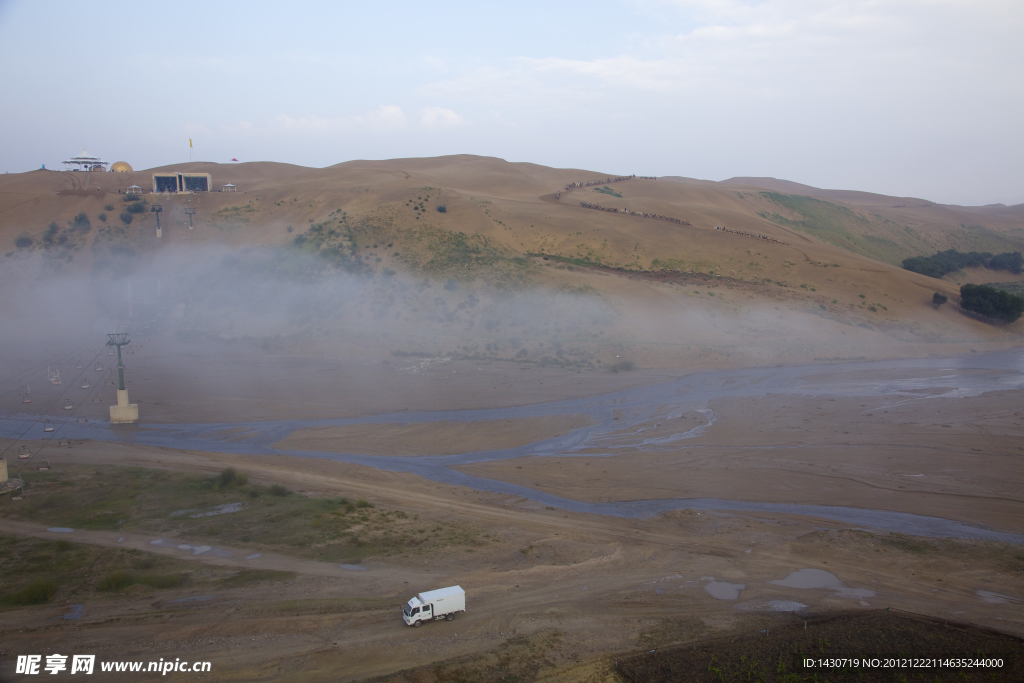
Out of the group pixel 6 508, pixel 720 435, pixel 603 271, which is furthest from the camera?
pixel 603 271

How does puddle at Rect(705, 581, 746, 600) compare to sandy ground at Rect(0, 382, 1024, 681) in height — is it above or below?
below

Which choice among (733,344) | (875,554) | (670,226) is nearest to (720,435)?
(875,554)

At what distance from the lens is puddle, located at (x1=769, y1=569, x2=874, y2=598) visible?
53.9 ft

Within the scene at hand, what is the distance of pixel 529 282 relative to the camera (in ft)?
171

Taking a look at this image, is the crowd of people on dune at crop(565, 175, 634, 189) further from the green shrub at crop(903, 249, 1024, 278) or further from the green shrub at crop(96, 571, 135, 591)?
the green shrub at crop(96, 571, 135, 591)

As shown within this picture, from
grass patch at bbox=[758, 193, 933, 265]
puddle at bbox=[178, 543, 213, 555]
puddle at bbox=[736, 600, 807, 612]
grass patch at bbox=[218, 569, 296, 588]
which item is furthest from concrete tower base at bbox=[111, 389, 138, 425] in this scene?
grass patch at bbox=[758, 193, 933, 265]

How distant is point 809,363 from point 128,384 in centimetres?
4332

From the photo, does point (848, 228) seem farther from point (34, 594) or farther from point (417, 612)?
point (34, 594)

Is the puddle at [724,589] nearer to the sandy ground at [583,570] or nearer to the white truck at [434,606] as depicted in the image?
the sandy ground at [583,570]

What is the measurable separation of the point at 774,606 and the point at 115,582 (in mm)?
16416

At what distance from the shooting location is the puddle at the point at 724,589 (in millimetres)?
16297

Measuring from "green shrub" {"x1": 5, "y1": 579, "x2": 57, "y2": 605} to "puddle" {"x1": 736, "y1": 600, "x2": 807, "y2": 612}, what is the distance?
16.8 m

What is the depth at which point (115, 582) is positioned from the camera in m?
16.1

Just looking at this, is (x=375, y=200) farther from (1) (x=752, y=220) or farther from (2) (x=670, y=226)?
(1) (x=752, y=220)
